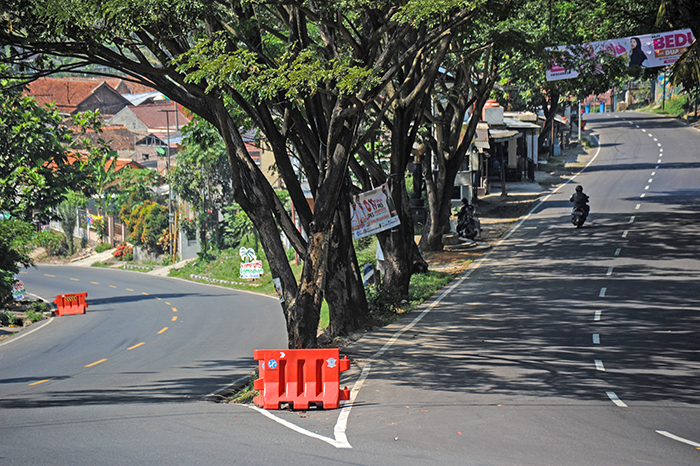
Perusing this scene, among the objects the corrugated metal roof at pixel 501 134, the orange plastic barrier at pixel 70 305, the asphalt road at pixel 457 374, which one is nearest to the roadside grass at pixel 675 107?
the corrugated metal roof at pixel 501 134

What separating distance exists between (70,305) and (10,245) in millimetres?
3877

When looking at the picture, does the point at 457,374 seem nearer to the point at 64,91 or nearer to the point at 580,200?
the point at 580,200

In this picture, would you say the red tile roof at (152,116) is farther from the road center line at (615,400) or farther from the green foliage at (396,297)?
the road center line at (615,400)

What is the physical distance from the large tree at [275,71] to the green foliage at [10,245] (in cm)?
1611

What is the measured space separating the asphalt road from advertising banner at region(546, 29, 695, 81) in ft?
19.8

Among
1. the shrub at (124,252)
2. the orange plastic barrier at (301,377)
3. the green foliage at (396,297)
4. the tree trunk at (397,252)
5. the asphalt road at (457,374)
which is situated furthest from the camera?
the shrub at (124,252)

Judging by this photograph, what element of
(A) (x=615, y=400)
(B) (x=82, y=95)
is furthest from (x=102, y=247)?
(A) (x=615, y=400)

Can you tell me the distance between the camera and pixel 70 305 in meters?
29.8

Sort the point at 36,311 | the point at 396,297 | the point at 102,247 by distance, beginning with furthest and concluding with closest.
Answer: the point at 102,247 < the point at 36,311 < the point at 396,297

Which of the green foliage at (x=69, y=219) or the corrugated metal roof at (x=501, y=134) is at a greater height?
the corrugated metal roof at (x=501, y=134)

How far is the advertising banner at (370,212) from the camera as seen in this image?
1620 centimetres

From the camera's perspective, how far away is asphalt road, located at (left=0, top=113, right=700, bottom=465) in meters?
7.55

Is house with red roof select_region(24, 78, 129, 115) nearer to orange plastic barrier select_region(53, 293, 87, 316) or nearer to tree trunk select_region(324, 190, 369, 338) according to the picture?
orange plastic barrier select_region(53, 293, 87, 316)

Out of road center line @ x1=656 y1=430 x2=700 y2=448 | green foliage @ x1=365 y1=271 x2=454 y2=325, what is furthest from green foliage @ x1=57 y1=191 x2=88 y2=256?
road center line @ x1=656 y1=430 x2=700 y2=448
